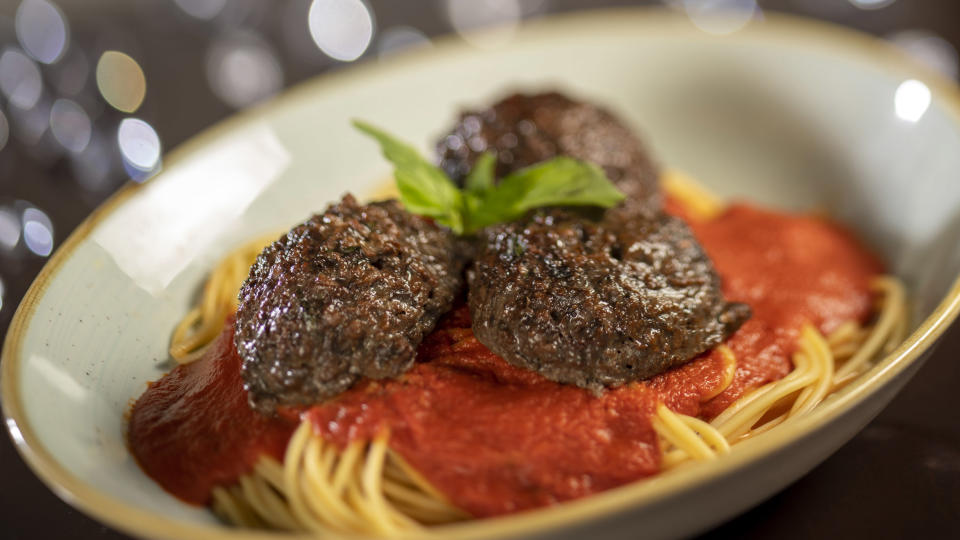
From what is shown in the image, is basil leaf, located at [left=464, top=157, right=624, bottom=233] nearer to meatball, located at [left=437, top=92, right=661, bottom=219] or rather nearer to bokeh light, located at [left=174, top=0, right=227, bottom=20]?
meatball, located at [left=437, top=92, right=661, bottom=219]

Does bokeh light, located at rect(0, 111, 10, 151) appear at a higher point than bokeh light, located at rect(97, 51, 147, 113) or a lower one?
lower

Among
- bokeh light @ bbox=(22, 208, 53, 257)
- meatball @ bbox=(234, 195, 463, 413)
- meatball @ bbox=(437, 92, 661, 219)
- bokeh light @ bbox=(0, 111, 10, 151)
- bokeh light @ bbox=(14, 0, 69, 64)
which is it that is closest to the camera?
meatball @ bbox=(234, 195, 463, 413)

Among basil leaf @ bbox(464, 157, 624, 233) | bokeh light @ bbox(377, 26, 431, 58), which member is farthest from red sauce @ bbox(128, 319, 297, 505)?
bokeh light @ bbox(377, 26, 431, 58)

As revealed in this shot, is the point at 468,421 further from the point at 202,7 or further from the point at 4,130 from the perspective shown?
the point at 202,7

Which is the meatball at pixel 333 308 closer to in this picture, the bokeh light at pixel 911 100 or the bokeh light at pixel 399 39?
the bokeh light at pixel 911 100

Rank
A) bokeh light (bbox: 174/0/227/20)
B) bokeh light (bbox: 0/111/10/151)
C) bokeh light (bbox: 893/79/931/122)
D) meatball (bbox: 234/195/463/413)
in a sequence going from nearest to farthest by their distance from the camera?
meatball (bbox: 234/195/463/413), bokeh light (bbox: 893/79/931/122), bokeh light (bbox: 0/111/10/151), bokeh light (bbox: 174/0/227/20)

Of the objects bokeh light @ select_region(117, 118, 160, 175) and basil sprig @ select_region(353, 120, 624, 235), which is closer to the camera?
basil sprig @ select_region(353, 120, 624, 235)

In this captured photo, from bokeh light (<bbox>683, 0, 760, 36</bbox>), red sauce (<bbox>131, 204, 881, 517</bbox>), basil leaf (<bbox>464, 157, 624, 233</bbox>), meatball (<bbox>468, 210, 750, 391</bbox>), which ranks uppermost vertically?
bokeh light (<bbox>683, 0, 760, 36</bbox>)

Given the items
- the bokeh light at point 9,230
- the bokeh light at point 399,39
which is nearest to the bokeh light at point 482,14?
the bokeh light at point 399,39
